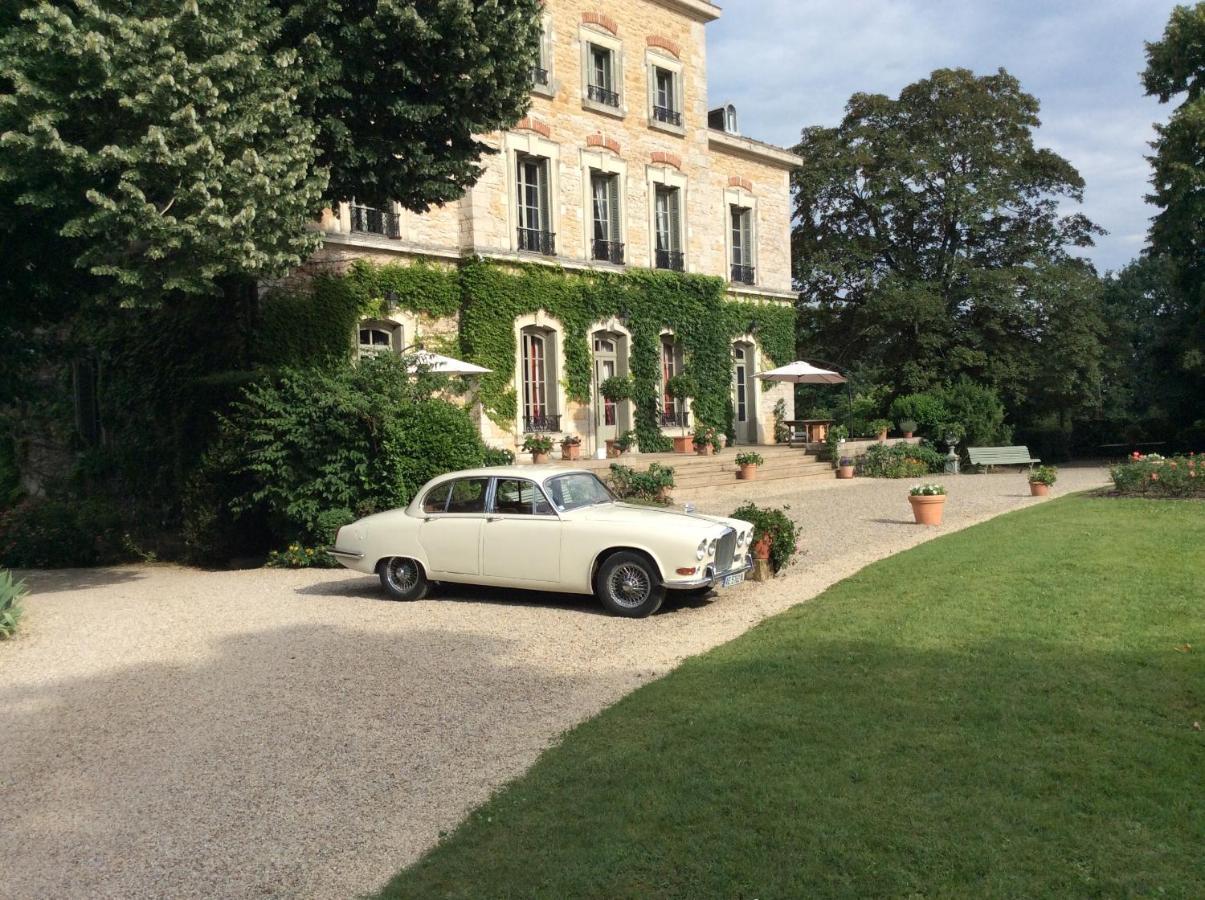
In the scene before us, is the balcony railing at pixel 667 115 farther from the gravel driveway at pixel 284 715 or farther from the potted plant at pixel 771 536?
the potted plant at pixel 771 536

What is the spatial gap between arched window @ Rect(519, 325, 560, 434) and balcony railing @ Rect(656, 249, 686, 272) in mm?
4780

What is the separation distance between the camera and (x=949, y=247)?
115 ft

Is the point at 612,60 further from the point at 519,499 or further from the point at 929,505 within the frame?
the point at 519,499

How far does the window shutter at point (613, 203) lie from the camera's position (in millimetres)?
25188

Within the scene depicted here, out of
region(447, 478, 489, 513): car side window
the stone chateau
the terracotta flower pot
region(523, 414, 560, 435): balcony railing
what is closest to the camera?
region(447, 478, 489, 513): car side window

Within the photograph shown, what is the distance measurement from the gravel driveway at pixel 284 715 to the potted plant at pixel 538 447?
31.1ft

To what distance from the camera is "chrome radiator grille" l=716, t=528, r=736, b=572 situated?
9.34m

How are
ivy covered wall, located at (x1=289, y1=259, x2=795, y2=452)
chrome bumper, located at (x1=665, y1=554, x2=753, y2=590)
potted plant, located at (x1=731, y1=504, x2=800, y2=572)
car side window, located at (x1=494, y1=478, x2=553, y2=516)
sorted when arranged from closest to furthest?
1. chrome bumper, located at (x1=665, y1=554, x2=753, y2=590)
2. car side window, located at (x1=494, y1=478, x2=553, y2=516)
3. potted plant, located at (x1=731, y1=504, x2=800, y2=572)
4. ivy covered wall, located at (x1=289, y1=259, x2=795, y2=452)

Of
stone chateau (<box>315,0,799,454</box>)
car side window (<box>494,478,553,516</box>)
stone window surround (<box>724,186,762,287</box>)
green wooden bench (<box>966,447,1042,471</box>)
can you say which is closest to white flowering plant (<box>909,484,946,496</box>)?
car side window (<box>494,478,553,516</box>)

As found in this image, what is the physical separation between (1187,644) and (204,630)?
326 inches

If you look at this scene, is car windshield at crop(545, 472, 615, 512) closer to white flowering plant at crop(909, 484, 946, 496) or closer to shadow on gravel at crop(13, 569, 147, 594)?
white flowering plant at crop(909, 484, 946, 496)

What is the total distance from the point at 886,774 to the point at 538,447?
55.3ft

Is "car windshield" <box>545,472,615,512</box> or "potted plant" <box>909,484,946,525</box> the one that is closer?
"car windshield" <box>545,472,615,512</box>

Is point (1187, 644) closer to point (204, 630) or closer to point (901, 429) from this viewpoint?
point (204, 630)
